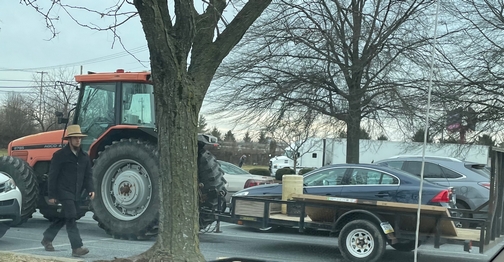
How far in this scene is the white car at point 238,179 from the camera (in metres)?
11.0

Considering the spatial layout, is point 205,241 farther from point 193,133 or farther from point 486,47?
point 486,47

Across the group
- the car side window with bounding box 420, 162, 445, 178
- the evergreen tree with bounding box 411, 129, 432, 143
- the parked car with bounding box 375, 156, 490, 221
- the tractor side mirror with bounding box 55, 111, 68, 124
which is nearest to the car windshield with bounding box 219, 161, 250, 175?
the parked car with bounding box 375, 156, 490, 221

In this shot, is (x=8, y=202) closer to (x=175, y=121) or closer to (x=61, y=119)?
(x=61, y=119)

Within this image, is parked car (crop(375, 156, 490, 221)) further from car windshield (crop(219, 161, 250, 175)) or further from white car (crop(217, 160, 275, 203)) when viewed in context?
car windshield (crop(219, 161, 250, 175))

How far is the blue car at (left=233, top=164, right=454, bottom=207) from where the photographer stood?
8634 mm

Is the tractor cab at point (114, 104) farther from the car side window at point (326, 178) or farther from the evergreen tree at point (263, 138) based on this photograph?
the evergreen tree at point (263, 138)

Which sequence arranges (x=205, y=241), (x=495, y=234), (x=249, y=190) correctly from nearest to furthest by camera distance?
(x=495, y=234), (x=205, y=241), (x=249, y=190)

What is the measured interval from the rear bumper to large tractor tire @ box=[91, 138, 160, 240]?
1075mm

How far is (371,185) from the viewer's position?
9211 mm

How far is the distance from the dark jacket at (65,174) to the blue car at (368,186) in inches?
118

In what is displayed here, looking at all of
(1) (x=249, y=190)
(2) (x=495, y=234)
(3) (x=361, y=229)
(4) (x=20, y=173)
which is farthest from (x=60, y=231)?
(2) (x=495, y=234)

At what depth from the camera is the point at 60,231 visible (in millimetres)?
7738

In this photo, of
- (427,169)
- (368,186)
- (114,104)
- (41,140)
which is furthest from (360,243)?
(41,140)

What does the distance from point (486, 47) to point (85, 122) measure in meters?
11.5
